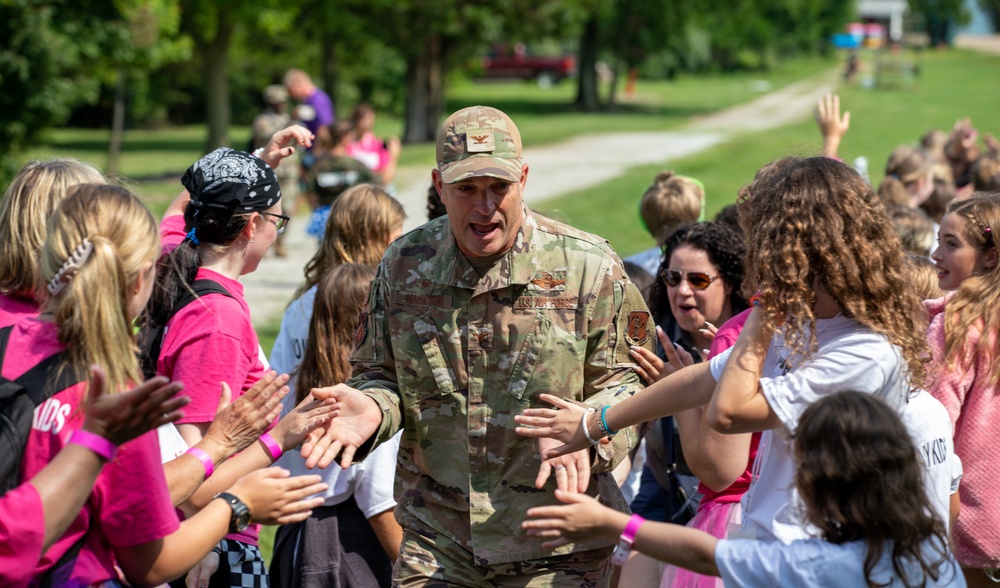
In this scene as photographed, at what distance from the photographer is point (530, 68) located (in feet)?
209

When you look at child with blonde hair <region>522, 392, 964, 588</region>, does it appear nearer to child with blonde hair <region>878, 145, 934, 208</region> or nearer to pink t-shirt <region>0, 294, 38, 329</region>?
pink t-shirt <region>0, 294, 38, 329</region>

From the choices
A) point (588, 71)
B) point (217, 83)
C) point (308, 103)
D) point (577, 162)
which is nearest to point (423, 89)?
point (217, 83)

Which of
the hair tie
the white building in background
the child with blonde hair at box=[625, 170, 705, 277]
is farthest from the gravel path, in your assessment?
the white building in background

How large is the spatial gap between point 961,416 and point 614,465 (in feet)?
5.26

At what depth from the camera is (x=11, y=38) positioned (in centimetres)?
1817

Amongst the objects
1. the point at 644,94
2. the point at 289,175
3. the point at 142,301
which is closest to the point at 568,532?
the point at 142,301

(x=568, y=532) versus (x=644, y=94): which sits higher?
(x=568, y=532)

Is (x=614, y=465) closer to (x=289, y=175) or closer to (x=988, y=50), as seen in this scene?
(x=289, y=175)

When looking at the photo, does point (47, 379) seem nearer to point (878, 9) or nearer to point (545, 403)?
point (545, 403)

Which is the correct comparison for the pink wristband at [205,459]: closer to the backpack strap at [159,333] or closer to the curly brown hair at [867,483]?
the backpack strap at [159,333]

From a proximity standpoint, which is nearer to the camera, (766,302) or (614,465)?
(766,302)

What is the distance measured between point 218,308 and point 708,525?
203 cm

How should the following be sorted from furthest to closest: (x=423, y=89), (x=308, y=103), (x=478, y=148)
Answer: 1. (x=423, y=89)
2. (x=308, y=103)
3. (x=478, y=148)

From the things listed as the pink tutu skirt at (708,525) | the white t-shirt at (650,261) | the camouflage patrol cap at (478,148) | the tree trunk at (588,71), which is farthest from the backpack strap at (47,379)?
the tree trunk at (588,71)
